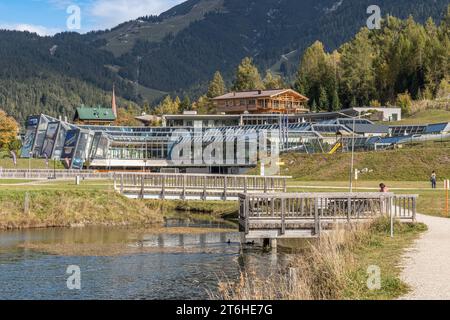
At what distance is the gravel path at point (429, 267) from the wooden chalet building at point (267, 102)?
114321 millimetres

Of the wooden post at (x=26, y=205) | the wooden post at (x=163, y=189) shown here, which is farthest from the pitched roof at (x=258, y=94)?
the wooden post at (x=26, y=205)

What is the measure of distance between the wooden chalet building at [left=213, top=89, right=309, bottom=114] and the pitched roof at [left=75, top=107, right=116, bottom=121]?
1638 inches

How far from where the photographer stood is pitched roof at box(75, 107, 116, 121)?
578 feet

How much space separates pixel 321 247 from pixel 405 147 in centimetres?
6457

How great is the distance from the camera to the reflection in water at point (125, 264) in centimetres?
2425

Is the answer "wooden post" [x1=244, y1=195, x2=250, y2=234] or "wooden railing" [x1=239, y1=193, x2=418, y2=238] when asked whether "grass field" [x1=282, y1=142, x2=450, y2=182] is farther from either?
"wooden post" [x1=244, y1=195, x2=250, y2=234]

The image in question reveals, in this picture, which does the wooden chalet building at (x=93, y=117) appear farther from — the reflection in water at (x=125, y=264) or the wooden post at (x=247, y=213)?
the wooden post at (x=247, y=213)

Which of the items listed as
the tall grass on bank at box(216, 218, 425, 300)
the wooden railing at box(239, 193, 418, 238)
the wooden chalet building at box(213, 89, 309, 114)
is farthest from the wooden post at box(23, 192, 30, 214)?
the wooden chalet building at box(213, 89, 309, 114)

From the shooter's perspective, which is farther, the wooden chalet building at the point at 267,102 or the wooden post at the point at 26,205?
the wooden chalet building at the point at 267,102

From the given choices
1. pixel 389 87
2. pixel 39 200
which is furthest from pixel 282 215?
pixel 389 87

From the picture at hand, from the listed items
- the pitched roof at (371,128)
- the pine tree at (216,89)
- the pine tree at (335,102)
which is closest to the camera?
the pitched roof at (371,128)

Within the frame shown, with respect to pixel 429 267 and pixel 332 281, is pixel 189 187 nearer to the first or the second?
pixel 429 267

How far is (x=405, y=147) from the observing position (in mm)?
84938
